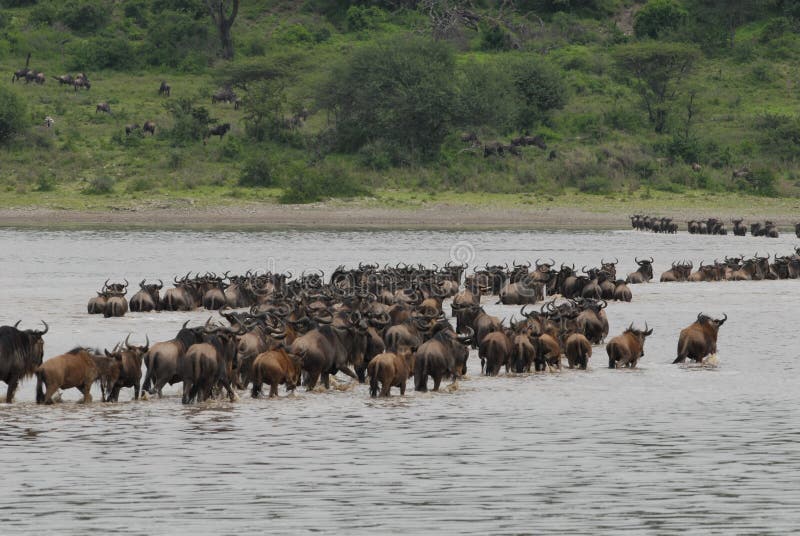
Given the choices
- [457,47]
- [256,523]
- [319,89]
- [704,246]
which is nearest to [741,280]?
[704,246]

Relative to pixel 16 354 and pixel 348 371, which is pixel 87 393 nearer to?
pixel 16 354

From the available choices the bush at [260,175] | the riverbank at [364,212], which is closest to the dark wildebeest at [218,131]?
the bush at [260,175]

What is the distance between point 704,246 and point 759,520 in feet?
131

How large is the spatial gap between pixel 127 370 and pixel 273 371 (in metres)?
1.73

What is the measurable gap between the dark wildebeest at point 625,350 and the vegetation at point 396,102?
139 feet

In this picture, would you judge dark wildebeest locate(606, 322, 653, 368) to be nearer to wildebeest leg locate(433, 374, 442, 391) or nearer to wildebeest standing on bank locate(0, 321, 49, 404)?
wildebeest leg locate(433, 374, 442, 391)

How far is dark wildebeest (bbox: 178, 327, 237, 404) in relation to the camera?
53.1 feet

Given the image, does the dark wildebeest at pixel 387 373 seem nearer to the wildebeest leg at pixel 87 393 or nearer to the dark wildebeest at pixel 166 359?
the dark wildebeest at pixel 166 359

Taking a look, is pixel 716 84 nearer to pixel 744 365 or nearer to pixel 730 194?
pixel 730 194

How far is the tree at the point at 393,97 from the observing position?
70.4m

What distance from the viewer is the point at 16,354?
16.3 meters

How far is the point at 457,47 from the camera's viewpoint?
9538 centimetres

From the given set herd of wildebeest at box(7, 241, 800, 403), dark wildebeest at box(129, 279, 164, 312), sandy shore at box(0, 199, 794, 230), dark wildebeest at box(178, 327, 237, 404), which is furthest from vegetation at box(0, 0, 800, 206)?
dark wildebeest at box(178, 327, 237, 404)

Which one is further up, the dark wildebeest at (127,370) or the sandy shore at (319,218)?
the sandy shore at (319,218)
